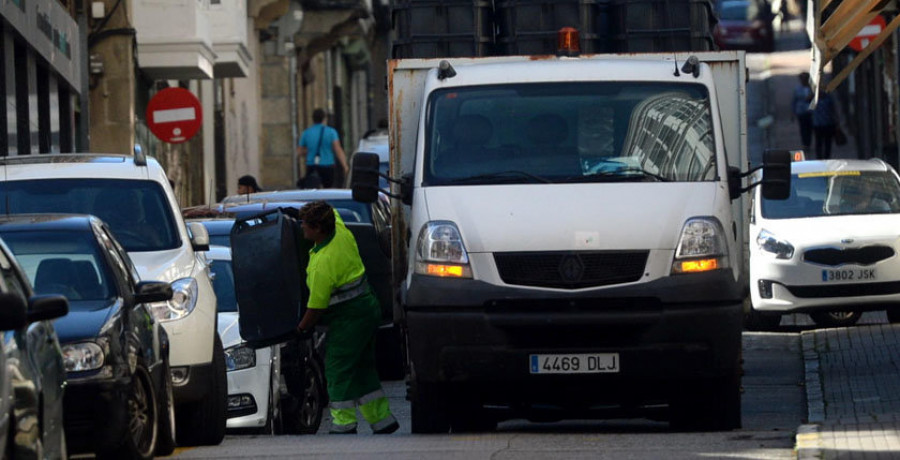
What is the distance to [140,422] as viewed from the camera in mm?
10492

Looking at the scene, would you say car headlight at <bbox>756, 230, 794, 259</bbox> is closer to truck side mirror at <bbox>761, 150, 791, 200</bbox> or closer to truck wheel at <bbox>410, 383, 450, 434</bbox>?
truck side mirror at <bbox>761, 150, 791, 200</bbox>

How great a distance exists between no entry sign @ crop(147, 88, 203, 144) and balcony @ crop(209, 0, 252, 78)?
1043 centimetres

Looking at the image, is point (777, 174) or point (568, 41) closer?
point (777, 174)

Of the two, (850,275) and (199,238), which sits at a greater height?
(199,238)

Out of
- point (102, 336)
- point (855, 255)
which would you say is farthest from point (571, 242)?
point (855, 255)

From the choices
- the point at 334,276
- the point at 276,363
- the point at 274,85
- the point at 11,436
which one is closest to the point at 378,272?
the point at 276,363

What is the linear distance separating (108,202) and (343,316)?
1.69 m

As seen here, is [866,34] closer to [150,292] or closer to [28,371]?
[150,292]

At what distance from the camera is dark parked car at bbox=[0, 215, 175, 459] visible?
32.4ft

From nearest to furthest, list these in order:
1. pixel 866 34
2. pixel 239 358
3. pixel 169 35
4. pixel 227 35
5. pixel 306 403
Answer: pixel 239 358 < pixel 306 403 < pixel 866 34 < pixel 169 35 < pixel 227 35

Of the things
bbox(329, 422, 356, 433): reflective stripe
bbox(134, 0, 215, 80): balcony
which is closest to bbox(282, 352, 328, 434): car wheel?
bbox(329, 422, 356, 433): reflective stripe

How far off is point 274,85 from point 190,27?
13.9 m

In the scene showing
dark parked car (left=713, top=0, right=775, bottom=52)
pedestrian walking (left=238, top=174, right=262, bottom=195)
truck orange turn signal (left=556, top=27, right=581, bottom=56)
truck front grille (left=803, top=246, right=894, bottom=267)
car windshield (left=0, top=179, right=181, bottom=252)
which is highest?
dark parked car (left=713, top=0, right=775, bottom=52)

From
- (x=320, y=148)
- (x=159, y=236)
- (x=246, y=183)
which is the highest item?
(x=320, y=148)
